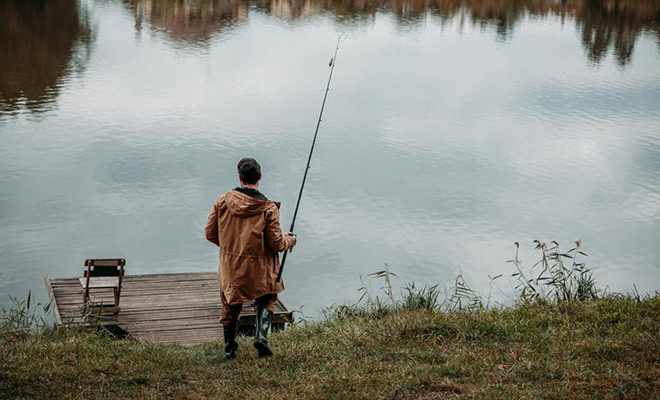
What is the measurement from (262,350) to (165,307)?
4605 mm

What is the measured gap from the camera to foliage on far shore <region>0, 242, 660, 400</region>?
4.88m

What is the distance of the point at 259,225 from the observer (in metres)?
5.57

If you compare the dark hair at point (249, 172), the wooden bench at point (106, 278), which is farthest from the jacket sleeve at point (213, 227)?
the wooden bench at point (106, 278)

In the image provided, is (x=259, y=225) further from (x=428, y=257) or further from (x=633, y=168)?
(x=633, y=168)

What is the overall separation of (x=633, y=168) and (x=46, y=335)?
18.2 metres

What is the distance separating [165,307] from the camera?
395 inches

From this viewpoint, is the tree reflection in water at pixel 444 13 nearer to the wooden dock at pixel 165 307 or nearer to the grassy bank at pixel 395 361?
the wooden dock at pixel 165 307

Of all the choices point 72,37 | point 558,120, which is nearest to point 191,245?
point 558,120

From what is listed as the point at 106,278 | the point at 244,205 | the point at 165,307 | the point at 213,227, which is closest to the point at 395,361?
the point at 244,205

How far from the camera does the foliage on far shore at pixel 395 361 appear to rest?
488 cm

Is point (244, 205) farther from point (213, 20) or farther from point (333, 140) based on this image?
point (213, 20)

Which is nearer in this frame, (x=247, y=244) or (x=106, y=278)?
(x=247, y=244)

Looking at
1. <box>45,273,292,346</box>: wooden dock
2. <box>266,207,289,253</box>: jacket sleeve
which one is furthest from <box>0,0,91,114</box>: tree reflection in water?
<box>266,207,289,253</box>: jacket sleeve

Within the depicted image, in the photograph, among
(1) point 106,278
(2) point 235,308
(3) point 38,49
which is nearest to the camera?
(2) point 235,308
